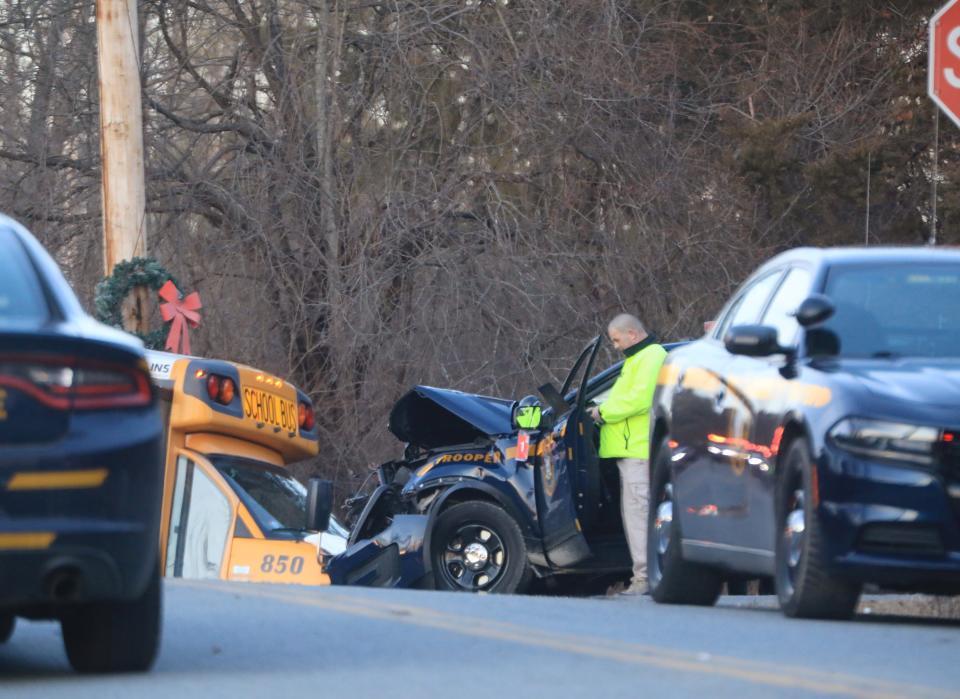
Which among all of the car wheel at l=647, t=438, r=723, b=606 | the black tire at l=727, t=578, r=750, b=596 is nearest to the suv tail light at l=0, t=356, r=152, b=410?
the car wheel at l=647, t=438, r=723, b=606

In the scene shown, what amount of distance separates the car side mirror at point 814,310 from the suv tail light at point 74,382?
3366 millimetres

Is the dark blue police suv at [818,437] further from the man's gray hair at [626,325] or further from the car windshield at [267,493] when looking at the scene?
the car windshield at [267,493]

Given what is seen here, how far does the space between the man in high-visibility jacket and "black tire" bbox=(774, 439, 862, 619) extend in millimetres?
4071

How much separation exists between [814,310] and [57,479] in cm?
376

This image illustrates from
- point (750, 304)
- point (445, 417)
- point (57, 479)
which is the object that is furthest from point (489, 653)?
point (445, 417)

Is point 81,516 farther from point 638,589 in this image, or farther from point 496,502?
point 496,502

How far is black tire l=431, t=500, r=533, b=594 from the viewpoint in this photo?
1359cm

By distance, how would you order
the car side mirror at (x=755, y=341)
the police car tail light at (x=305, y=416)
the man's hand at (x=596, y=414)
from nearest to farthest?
the car side mirror at (x=755, y=341) < the man's hand at (x=596, y=414) < the police car tail light at (x=305, y=416)

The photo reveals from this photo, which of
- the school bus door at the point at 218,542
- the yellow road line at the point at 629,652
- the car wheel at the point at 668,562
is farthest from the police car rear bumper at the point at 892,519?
the school bus door at the point at 218,542

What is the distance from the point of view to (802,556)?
8.28 meters

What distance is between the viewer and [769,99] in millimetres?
22938

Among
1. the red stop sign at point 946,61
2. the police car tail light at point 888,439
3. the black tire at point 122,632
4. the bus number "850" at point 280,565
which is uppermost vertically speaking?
the red stop sign at point 946,61

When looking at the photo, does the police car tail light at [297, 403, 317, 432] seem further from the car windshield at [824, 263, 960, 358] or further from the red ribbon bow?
the car windshield at [824, 263, 960, 358]

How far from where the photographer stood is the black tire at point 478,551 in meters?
13.6
